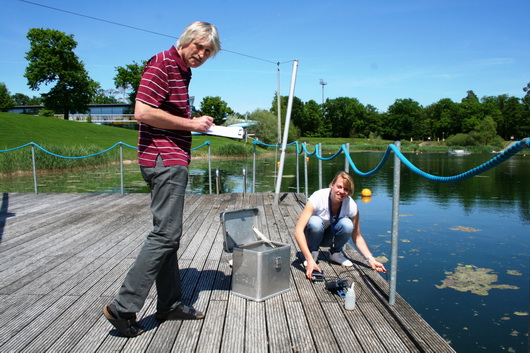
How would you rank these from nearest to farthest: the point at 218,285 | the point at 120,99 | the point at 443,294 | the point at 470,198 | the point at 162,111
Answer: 1. the point at 162,111
2. the point at 218,285
3. the point at 443,294
4. the point at 470,198
5. the point at 120,99

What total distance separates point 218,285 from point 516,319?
2675 mm

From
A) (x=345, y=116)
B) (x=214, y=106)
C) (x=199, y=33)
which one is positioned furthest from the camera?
(x=345, y=116)

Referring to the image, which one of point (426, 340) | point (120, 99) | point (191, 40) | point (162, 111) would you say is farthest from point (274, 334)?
point (120, 99)

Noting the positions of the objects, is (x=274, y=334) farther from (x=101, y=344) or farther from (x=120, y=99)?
(x=120, y=99)

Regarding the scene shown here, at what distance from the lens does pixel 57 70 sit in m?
45.0

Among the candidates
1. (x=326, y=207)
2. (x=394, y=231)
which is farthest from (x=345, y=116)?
(x=394, y=231)

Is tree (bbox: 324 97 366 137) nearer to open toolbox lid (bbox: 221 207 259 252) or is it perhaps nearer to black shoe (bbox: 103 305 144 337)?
open toolbox lid (bbox: 221 207 259 252)

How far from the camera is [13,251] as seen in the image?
3.86 m

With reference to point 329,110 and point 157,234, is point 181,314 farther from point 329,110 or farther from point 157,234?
point 329,110

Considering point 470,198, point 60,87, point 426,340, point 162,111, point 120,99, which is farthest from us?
point 120,99

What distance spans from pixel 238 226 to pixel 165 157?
3.88ft

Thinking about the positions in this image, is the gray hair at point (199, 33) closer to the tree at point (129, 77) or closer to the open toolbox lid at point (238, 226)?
the open toolbox lid at point (238, 226)

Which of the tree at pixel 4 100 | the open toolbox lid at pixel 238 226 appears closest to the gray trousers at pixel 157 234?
the open toolbox lid at pixel 238 226

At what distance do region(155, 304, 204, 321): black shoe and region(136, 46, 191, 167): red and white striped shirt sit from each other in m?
0.83
